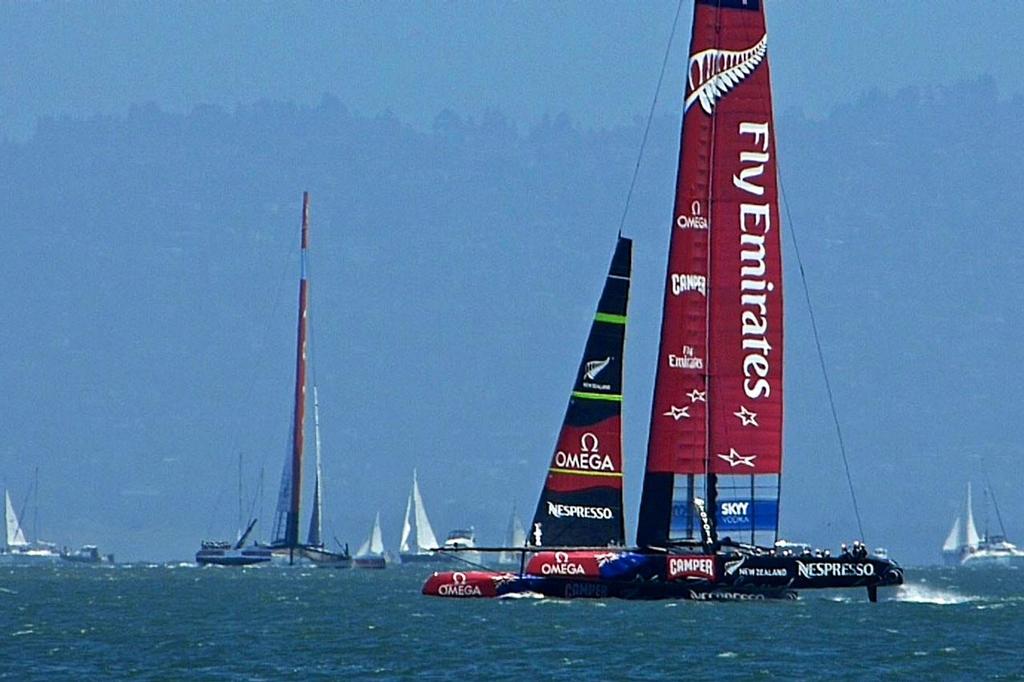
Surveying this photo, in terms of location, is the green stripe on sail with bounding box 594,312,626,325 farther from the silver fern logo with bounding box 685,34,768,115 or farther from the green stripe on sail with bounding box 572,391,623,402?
the silver fern logo with bounding box 685,34,768,115

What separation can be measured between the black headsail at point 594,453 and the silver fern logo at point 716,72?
423cm

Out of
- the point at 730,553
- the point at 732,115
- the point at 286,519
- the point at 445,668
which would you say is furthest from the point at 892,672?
the point at 286,519

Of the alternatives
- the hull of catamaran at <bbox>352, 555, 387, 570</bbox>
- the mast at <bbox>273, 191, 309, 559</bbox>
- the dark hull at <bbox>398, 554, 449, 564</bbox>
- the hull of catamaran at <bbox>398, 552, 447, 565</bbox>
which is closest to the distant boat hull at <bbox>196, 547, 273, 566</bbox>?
the mast at <bbox>273, 191, 309, 559</bbox>

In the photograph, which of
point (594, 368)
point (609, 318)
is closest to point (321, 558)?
point (609, 318)

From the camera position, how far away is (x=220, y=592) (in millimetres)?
100500

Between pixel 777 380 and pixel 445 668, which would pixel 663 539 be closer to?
pixel 777 380

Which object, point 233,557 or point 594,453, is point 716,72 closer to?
point 594,453

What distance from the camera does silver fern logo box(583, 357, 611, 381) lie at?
7631 cm

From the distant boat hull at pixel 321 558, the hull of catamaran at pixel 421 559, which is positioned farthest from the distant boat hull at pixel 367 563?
the hull of catamaran at pixel 421 559

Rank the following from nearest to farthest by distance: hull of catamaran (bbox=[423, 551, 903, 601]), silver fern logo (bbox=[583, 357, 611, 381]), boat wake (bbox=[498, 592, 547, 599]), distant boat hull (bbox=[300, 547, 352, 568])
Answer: hull of catamaran (bbox=[423, 551, 903, 601]) < boat wake (bbox=[498, 592, 547, 599]) < silver fern logo (bbox=[583, 357, 611, 381]) < distant boat hull (bbox=[300, 547, 352, 568])

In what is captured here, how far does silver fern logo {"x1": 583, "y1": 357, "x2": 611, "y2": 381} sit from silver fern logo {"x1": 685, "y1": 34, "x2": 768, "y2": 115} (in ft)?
22.6

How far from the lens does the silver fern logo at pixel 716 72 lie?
75000 mm

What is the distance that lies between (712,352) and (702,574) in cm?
657

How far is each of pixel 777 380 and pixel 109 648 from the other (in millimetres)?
21658
